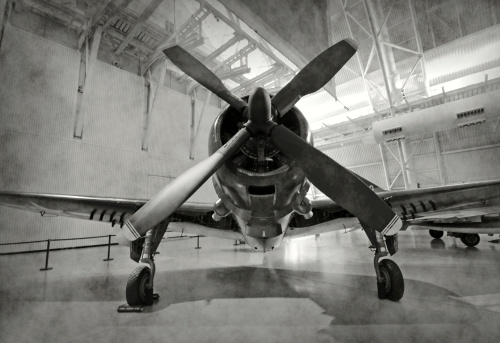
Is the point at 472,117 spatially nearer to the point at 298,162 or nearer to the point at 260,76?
the point at 260,76

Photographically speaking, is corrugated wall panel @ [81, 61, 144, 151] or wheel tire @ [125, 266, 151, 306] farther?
corrugated wall panel @ [81, 61, 144, 151]

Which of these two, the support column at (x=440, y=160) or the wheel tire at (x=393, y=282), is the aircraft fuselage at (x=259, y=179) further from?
the support column at (x=440, y=160)

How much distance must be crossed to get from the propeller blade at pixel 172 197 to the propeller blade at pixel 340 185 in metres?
0.42

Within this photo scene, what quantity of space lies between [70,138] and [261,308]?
10165 millimetres

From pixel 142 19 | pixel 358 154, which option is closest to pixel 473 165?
pixel 358 154

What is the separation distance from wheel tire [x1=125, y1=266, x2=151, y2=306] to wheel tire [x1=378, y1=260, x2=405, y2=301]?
9.88ft

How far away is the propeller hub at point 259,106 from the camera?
195 cm

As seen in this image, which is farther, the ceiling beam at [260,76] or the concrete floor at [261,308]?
the ceiling beam at [260,76]

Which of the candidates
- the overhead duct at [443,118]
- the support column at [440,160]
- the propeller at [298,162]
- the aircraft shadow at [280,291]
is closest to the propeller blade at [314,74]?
the propeller at [298,162]

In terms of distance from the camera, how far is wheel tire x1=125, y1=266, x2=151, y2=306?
2703 mm

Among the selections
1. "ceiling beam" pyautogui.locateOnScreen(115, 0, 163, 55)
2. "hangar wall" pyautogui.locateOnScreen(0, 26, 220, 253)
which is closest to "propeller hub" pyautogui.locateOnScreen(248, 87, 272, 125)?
"ceiling beam" pyautogui.locateOnScreen(115, 0, 163, 55)

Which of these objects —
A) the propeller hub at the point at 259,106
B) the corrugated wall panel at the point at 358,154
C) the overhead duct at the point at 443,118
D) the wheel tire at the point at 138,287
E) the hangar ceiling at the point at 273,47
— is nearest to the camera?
the propeller hub at the point at 259,106

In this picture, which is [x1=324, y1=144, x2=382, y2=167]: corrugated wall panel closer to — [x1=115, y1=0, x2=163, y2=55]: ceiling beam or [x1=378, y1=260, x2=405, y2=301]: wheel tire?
[x1=115, y1=0, x2=163, y2=55]: ceiling beam

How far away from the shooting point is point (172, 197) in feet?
6.02
